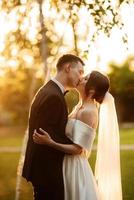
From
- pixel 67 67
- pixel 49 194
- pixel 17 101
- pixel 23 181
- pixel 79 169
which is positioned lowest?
pixel 23 181

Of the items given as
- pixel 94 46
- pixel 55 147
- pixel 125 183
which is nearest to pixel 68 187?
pixel 55 147

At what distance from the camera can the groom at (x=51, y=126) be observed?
566cm

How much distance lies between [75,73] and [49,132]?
0.55 meters

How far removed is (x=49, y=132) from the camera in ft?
18.8

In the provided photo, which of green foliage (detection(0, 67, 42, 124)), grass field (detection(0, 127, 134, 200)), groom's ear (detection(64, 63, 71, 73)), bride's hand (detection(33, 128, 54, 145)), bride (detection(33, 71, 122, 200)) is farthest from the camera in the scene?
green foliage (detection(0, 67, 42, 124))

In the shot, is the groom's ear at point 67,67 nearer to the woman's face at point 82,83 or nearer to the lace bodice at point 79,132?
the woman's face at point 82,83

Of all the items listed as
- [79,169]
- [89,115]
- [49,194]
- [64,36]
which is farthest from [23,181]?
[89,115]

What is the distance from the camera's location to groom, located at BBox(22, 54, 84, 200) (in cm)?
566

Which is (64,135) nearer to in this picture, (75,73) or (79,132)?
(79,132)

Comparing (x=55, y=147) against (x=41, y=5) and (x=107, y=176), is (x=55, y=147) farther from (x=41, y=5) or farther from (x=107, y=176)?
(x=41, y=5)

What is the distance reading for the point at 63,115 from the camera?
18.7 feet

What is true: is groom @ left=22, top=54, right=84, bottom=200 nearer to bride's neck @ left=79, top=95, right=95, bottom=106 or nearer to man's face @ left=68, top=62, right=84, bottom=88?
man's face @ left=68, top=62, right=84, bottom=88

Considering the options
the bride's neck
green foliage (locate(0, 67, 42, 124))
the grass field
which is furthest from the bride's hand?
green foliage (locate(0, 67, 42, 124))

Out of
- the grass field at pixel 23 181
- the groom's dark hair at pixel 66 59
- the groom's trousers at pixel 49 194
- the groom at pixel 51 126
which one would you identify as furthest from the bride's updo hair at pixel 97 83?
the grass field at pixel 23 181
